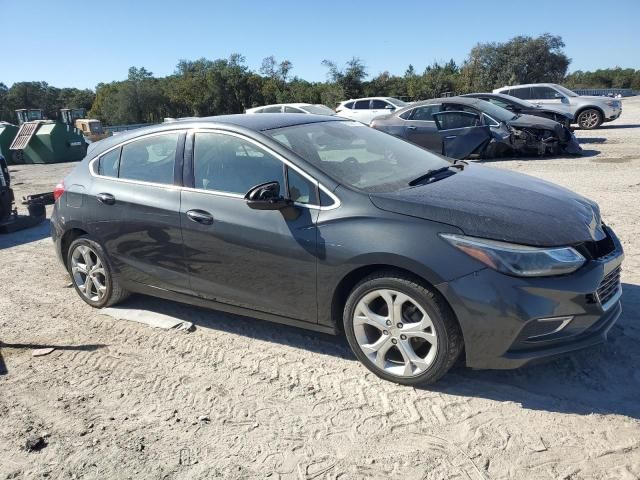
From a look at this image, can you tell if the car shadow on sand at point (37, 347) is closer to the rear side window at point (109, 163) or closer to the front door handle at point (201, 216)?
the front door handle at point (201, 216)

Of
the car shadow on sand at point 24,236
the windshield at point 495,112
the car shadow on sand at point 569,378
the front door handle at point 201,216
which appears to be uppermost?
the windshield at point 495,112

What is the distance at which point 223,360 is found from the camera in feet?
13.0

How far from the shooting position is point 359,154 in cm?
418

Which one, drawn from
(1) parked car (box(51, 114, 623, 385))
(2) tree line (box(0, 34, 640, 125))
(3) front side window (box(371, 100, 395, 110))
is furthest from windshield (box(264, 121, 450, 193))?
(2) tree line (box(0, 34, 640, 125))

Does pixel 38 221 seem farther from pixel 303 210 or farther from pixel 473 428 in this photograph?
pixel 473 428

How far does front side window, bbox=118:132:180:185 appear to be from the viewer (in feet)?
14.3

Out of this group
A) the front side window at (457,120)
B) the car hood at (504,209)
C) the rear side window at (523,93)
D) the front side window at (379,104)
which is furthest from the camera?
the front side window at (379,104)

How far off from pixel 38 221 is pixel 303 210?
23.6ft

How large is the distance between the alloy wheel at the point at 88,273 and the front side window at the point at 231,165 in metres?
1.50

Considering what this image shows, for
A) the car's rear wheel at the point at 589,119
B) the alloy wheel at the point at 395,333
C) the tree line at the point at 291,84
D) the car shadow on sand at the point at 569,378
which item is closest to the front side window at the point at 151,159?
the car shadow on sand at the point at 569,378

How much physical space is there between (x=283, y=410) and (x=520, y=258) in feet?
5.44

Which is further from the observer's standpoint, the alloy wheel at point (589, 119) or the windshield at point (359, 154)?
the alloy wheel at point (589, 119)

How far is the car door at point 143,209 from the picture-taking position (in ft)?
14.0

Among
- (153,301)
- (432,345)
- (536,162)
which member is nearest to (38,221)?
(153,301)
